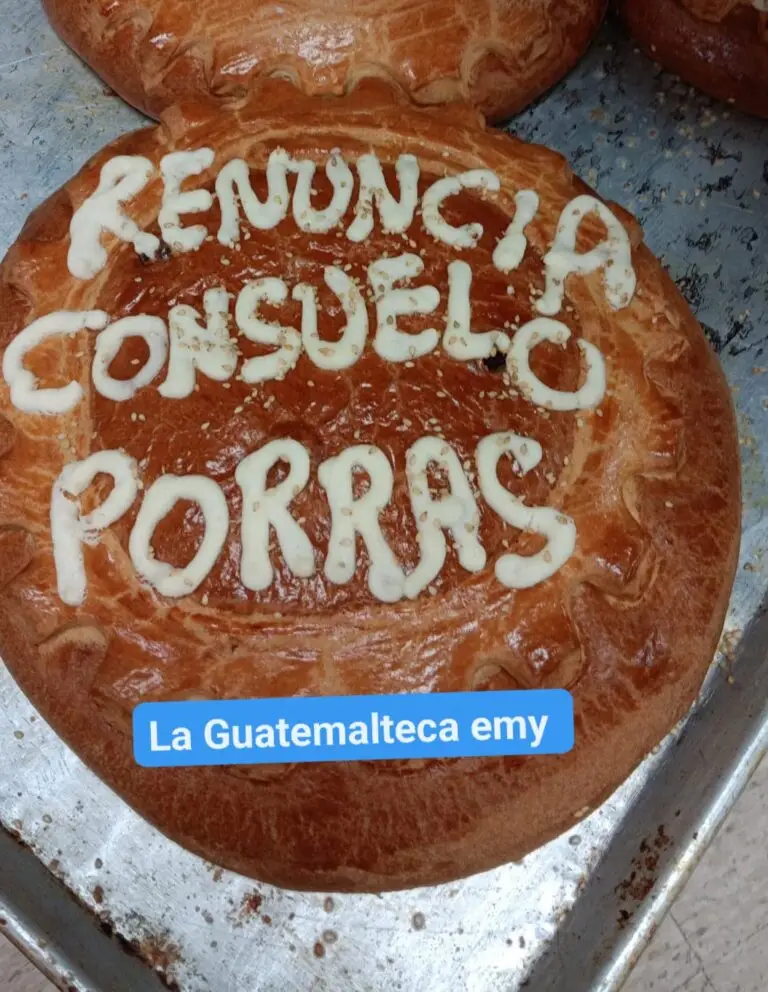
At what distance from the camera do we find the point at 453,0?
159 cm

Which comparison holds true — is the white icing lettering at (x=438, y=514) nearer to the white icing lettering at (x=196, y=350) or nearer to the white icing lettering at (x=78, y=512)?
the white icing lettering at (x=196, y=350)

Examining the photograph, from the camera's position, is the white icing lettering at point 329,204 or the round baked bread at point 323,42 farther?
the round baked bread at point 323,42

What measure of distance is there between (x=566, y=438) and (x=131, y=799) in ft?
2.92

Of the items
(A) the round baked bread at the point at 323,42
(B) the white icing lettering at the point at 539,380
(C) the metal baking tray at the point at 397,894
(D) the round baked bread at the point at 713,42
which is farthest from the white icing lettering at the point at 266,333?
(D) the round baked bread at the point at 713,42

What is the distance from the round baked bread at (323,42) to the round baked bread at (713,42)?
28 cm

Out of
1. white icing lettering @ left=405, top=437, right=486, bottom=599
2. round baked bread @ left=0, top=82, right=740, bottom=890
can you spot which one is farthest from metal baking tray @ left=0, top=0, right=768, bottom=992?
white icing lettering @ left=405, top=437, right=486, bottom=599

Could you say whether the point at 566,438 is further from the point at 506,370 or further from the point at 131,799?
the point at 131,799

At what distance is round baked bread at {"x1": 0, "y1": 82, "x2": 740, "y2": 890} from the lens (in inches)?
48.3

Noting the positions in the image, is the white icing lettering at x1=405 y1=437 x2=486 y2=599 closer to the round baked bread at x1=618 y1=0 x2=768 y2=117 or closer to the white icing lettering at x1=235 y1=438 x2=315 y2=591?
the white icing lettering at x1=235 y1=438 x2=315 y2=591

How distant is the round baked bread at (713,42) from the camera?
5.70ft

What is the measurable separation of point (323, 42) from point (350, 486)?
0.92 m

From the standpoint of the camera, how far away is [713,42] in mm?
1788

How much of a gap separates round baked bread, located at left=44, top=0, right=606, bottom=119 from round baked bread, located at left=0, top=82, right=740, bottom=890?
28 cm

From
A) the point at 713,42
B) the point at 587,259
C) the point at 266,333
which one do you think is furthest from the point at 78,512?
the point at 713,42
